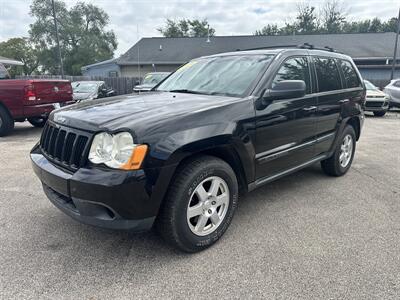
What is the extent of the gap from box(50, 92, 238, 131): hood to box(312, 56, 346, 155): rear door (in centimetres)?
155

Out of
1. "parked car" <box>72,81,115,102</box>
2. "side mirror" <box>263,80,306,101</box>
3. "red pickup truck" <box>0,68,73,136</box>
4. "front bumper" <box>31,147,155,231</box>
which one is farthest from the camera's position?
"parked car" <box>72,81,115,102</box>

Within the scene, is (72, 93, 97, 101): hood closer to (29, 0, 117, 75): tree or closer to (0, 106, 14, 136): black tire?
(0, 106, 14, 136): black tire

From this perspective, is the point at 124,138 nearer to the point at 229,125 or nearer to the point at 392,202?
the point at 229,125

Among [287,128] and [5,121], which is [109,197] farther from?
[5,121]

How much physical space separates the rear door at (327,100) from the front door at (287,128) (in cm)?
18

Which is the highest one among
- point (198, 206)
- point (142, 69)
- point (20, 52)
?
point (20, 52)

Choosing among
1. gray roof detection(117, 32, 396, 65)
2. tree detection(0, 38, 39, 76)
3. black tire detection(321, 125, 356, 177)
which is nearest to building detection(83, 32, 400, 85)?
gray roof detection(117, 32, 396, 65)

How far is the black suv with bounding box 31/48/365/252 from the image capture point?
2.25 meters

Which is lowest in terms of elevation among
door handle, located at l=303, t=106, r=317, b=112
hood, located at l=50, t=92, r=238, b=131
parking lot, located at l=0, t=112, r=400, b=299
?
parking lot, located at l=0, t=112, r=400, b=299

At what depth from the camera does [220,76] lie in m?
3.51

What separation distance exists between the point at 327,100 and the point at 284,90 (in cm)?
126

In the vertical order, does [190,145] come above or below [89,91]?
below

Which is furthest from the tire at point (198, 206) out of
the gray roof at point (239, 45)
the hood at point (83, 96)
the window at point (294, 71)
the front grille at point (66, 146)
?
the gray roof at point (239, 45)

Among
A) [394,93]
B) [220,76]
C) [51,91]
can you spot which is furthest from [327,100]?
[394,93]
